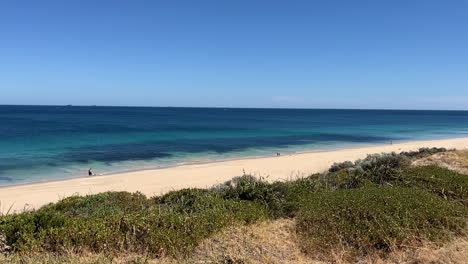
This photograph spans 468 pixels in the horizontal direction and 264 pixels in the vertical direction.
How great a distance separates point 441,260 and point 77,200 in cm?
934

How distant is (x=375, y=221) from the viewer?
6.49 m

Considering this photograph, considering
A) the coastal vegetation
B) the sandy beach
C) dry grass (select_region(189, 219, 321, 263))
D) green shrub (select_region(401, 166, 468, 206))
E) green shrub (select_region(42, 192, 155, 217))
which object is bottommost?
the sandy beach

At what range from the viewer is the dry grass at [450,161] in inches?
539

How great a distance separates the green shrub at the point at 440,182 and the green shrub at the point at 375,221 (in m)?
1.19

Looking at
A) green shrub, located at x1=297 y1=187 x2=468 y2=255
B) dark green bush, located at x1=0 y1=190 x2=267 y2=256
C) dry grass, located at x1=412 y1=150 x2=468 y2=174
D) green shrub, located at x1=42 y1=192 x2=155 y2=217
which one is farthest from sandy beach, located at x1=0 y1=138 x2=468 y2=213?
green shrub, located at x1=297 y1=187 x2=468 y2=255

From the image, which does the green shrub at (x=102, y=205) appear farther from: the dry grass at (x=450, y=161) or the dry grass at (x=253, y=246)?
the dry grass at (x=450, y=161)

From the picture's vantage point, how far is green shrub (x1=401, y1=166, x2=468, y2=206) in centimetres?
859

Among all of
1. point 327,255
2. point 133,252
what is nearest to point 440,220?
point 327,255

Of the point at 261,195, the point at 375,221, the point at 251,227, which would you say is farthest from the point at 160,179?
the point at 375,221

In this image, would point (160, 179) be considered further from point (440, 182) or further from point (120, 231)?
point (440, 182)

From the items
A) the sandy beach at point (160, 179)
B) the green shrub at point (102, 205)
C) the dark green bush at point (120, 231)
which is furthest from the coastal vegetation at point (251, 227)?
the sandy beach at point (160, 179)

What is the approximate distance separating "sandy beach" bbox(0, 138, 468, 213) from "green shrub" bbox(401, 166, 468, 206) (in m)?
6.63

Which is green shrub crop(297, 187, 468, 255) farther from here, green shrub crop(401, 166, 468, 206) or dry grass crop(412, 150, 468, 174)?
dry grass crop(412, 150, 468, 174)

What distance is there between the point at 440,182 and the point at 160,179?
14.6 meters
